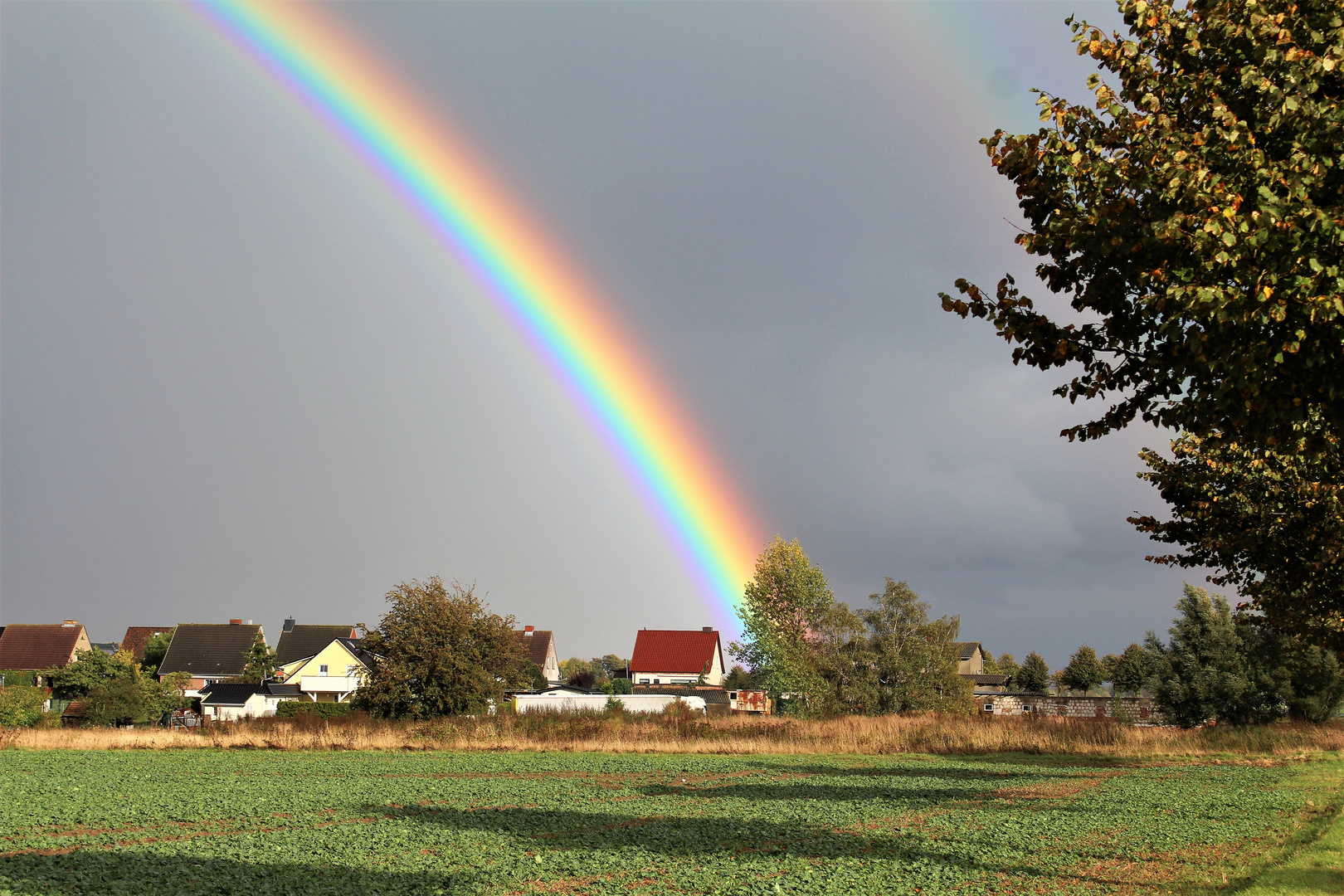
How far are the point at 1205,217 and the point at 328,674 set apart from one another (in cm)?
8911

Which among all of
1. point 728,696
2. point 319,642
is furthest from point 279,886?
point 319,642

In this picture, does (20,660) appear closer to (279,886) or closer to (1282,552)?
(279,886)

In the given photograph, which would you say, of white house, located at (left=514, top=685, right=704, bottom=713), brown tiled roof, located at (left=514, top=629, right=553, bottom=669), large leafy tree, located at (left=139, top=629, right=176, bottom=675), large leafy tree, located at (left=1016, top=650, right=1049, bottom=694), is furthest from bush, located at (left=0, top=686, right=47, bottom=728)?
large leafy tree, located at (left=1016, top=650, right=1049, bottom=694)

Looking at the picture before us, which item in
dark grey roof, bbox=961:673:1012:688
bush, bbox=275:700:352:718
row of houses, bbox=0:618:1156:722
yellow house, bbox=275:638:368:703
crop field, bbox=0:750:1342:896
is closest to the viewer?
crop field, bbox=0:750:1342:896

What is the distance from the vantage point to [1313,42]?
8016mm

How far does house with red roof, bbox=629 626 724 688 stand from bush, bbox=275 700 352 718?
1944 inches

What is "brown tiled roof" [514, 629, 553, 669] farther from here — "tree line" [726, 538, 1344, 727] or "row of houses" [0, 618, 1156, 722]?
"tree line" [726, 538, 1344, 727]

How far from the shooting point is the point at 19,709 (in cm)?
5119

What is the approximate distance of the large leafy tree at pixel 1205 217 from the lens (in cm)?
753

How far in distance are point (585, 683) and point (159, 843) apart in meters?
116

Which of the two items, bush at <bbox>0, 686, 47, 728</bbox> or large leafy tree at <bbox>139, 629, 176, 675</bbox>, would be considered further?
large leafy tree at <bbox>139, 629, 176, 675</bbox>

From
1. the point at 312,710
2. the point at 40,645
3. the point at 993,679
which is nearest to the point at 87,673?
the point at 40,645

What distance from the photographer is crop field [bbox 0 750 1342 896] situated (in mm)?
13062

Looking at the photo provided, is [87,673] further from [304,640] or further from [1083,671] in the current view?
[1083,671]
